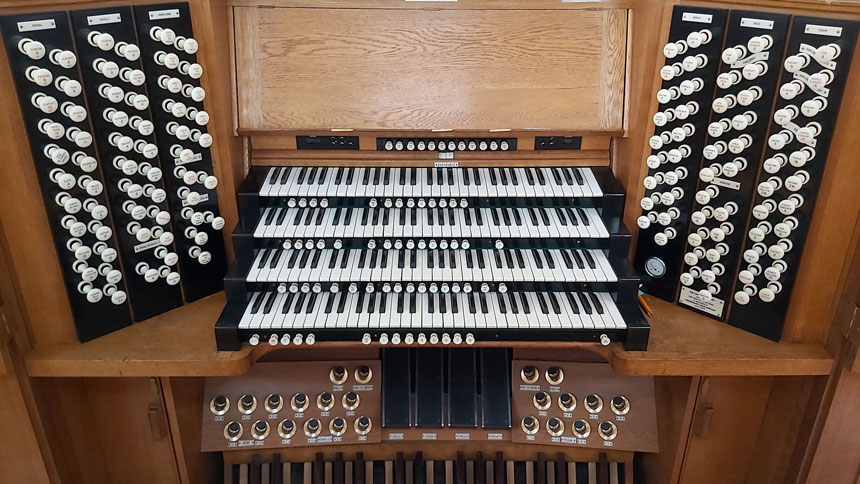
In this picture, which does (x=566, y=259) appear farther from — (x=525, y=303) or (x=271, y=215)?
(x=271, y=215)

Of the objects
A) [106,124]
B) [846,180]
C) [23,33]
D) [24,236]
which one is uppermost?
[23,33]

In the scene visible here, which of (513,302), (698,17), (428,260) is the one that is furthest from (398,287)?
(698,17)

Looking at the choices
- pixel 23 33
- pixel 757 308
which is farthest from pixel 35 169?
pixel 757 308

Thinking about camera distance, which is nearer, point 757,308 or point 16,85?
point 16,85

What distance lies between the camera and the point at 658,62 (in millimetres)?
2240

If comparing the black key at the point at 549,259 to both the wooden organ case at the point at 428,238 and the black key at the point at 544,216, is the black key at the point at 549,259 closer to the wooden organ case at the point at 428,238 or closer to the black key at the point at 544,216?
the wooden organ case at the point at 428,238

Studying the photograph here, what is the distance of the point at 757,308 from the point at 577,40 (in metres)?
1.22

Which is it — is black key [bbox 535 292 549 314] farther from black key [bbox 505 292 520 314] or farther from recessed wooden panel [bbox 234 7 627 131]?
recessed wooden panel [bbox 234 7 627 131]

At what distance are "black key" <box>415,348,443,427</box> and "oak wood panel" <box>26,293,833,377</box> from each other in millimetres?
552

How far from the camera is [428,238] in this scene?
240 cm

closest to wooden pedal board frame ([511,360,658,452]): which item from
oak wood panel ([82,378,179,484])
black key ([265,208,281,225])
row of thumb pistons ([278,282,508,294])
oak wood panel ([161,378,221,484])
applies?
row of thumb pistons ([278,282,508,294])

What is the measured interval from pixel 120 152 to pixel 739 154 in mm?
2110

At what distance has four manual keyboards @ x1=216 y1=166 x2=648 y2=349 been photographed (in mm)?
2270

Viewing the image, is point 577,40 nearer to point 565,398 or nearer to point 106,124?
point 565,398
